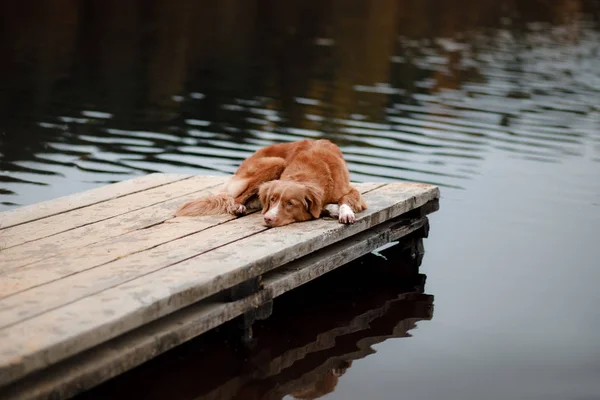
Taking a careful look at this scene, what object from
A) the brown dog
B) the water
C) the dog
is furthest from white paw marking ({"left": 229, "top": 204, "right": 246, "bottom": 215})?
the water

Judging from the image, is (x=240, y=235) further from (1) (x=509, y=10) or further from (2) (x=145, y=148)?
(1) (x=509, y=10)

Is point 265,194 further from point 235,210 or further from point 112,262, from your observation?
point 112,262

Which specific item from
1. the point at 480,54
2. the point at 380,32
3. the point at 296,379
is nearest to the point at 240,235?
the point at 296,379

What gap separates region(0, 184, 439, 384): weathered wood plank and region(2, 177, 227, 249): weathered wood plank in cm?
101

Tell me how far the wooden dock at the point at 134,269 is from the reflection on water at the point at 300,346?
1.30ft

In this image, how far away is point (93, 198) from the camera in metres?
7.84

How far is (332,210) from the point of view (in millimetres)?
Result: 7488

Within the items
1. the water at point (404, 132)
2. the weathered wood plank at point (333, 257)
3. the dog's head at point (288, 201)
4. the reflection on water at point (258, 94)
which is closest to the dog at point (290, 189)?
the dog's head at point (288, 201)

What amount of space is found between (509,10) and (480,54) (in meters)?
20.4

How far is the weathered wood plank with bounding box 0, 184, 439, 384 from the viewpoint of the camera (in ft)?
15.4

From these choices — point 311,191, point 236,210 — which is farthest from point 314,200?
point 236,210

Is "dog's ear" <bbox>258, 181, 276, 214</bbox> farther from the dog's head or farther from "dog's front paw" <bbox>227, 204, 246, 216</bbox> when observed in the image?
"dog's front paw" <bbox>227, 204, 246, 216</bbox>

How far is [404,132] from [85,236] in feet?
29.9

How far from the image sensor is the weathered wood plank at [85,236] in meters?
6.06
